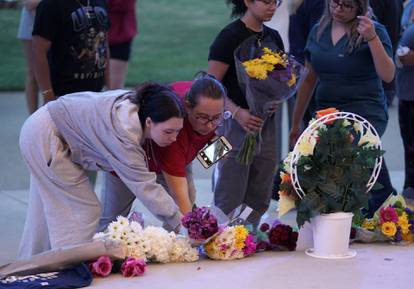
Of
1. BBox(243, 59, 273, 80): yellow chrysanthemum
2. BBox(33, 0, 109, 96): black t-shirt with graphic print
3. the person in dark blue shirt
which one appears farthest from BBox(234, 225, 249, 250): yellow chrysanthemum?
BBox(33, 0, 109, 96): black t-shirt with graphic print

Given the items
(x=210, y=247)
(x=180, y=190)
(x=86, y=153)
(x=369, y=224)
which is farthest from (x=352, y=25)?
(x=86, y=153)

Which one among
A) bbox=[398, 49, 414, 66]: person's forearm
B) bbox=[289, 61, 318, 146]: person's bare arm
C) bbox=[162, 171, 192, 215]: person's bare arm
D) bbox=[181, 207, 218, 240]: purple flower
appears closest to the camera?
bbox=[181, 207, 218, 240]: purple flower

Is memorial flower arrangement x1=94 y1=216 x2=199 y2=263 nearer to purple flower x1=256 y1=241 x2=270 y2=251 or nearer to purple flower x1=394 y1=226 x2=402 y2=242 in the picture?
purple flower x1=256 y1=241 x2=270 y2=251

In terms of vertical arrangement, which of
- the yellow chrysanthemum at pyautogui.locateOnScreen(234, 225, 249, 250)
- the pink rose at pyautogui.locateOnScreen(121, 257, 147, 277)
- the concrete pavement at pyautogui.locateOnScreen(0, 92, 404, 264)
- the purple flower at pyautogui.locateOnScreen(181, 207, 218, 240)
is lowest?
the concrete pavement at pyautogui.locateOnScreen(0, 92, 404, 264)

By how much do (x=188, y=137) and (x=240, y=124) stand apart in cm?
65

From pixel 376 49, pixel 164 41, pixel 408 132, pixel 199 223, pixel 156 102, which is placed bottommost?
pixel 164 41

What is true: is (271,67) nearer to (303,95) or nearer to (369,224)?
(303,95)

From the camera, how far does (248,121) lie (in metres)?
5.30

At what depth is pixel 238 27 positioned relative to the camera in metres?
5.38

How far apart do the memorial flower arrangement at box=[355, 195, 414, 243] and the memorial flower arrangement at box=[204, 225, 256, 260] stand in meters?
0.73

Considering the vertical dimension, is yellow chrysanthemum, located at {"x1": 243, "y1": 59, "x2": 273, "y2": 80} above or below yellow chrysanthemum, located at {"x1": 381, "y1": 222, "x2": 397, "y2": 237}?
above

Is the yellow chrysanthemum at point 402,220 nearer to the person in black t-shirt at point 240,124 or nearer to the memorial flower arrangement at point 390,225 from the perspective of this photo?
the memorial flower arrangement at point 390,225

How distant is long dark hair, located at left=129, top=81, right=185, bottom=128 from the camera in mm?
4379

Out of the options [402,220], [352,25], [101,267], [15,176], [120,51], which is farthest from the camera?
[120,51]
